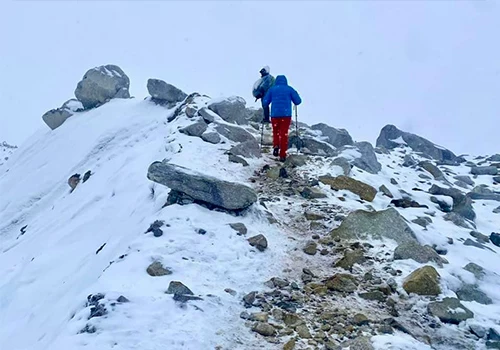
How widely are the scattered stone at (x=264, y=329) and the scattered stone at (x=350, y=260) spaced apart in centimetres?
249

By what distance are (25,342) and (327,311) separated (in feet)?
16.1

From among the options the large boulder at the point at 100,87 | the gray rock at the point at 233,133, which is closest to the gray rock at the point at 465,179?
the gray rock at the point at 233,133

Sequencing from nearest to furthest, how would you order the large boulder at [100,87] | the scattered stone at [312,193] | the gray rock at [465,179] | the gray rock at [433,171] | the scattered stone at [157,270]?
the scattered stone at [157,270] → the scattered stone at [312,193] → the gray rock at [433,171] → the gray rock at [465,179] → the large boulder at [100,87]

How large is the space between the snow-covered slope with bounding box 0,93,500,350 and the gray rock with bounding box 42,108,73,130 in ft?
37.5

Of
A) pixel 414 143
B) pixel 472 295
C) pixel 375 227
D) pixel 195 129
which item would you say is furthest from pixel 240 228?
pixel 414 143

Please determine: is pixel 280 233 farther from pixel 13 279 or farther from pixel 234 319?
pixel 13 279

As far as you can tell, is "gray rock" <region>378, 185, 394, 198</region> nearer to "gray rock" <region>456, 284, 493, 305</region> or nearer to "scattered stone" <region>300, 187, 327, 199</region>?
"scattered stone" <region>300, 187, 327, 199</region>

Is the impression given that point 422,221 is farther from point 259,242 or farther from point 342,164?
point 259,242

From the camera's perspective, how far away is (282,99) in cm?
1512

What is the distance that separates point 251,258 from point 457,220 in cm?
693

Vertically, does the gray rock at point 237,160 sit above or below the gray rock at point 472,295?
above

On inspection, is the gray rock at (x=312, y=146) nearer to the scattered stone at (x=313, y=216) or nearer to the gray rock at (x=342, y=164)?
the gray rock at (x=342, y=164)

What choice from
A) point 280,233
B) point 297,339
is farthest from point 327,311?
point 280,233

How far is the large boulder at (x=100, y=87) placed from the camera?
27594 mm
